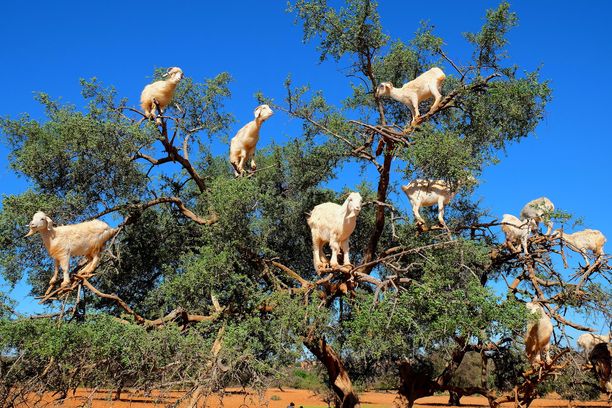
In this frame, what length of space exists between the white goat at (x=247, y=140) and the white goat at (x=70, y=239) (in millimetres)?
2865

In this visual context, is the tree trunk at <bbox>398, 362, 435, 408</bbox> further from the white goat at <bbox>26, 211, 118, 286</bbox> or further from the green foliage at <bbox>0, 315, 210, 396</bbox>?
the white goat at <bbox>26, 211, 118, 286</bbox>

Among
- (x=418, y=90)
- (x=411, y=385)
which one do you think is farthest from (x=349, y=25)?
(x=411, y=385)

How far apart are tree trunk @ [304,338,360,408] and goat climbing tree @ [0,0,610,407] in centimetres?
3

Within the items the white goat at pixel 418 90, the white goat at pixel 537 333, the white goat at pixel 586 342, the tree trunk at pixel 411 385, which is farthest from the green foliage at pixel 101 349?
the white goat at pixel 586 342

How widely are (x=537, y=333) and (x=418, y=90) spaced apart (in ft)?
16.5

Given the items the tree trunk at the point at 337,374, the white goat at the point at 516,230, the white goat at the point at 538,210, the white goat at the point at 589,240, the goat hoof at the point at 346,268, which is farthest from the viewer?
the tree trunk at the point at 337,374

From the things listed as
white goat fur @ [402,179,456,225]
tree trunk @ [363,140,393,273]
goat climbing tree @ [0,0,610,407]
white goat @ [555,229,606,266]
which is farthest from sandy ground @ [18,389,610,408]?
white goat @ [555,229,606,266]

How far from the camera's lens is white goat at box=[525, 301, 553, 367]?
934 centimetres

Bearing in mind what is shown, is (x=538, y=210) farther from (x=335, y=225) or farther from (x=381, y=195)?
(x=335, y=225)

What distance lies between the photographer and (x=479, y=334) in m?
9.26

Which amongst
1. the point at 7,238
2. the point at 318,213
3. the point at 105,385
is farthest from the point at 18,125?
the point at 318,213

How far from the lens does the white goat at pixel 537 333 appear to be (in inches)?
368

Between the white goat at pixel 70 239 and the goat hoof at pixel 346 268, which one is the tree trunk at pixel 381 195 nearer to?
the goat hoof at pixel 346 268

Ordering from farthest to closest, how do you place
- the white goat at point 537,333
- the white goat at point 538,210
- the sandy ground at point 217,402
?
the white goat at point 538,210
the sandy ground at point 217,402
the white goat at point 537,333
